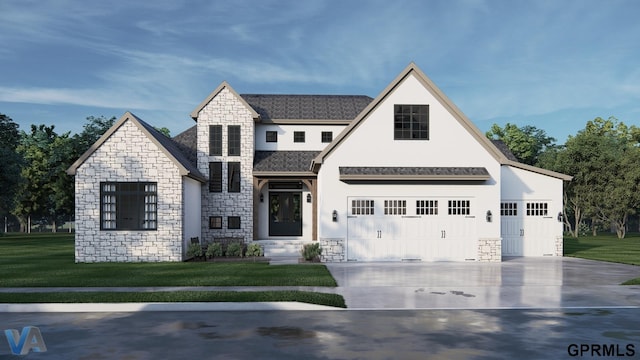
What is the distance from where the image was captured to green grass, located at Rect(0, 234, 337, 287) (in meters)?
17.3

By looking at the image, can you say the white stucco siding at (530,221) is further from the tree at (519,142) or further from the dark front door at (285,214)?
the tree at (519,142)

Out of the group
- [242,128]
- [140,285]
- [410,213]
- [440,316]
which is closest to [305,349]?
[440,316]

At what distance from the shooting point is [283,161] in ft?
108

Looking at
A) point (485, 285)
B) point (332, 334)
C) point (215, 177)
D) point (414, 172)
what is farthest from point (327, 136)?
point (332, 334)

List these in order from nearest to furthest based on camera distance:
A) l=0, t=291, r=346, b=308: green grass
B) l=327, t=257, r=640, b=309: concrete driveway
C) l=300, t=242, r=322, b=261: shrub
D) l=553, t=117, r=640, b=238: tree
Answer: l=0, t=291, r=346, b=308: green grass < l=327, t=257, r=640, b=309: concrete driveway < l=300, t=242, r=322, b=261: shrub < l=553, t=117, r=640, b=238: tree

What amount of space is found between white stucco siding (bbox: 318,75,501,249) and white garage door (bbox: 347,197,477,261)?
1.31 ft

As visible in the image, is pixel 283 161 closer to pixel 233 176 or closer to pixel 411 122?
pixel 233 176

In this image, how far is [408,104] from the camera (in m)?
25.9

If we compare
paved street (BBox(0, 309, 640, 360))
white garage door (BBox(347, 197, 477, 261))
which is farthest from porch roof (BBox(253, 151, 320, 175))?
paved street (BBox(0, 309, 640, 360))

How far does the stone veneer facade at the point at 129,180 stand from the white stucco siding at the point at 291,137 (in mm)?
9281

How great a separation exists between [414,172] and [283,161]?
9642 millimetres

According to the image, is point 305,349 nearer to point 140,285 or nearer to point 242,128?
point 140,285

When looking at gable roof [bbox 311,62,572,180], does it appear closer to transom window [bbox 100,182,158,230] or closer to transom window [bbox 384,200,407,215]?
transom window [bbox 384,200,407,215]

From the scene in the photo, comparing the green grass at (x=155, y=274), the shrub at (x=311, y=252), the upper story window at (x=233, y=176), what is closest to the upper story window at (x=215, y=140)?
the upper story window at (x=233, y=176)
